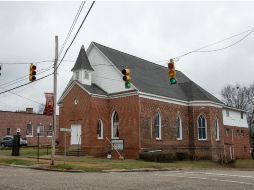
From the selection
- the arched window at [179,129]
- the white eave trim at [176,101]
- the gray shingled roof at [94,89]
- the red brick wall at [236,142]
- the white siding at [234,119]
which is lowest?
the red brick wall at [236,142]

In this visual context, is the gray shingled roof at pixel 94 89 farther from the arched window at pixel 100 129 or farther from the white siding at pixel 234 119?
the white siding at pixel 234 119

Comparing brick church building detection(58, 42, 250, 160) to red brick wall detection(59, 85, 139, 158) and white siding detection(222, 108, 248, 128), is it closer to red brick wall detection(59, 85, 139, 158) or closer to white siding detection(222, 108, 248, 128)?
red brick wall detection(59, 85, 139, 158)

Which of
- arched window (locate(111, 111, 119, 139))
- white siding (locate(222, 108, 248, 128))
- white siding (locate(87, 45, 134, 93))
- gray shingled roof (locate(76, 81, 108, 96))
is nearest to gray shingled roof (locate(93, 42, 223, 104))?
white siding (locate(87, 45, 134, 93))

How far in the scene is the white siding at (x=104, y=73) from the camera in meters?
33.9

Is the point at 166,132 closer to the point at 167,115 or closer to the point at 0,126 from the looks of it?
the point at 167,115

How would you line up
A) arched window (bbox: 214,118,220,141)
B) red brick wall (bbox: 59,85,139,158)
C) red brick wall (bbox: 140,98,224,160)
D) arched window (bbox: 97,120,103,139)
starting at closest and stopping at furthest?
red brick wall (bbox: 59,85,139,158)
red brick wall (bbox: 140,98,224,160)
arched window (bbox: 97,120,103,139)
arched window (bbox: 214,118,220,141)

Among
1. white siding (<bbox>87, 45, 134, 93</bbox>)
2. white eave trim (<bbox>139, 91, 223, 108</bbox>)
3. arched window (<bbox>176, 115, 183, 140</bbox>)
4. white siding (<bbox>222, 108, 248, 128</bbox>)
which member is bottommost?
arched window (<bbox>176, 115, 183, 140</bbox>)

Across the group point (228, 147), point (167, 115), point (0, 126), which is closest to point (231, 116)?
point (228, 147)

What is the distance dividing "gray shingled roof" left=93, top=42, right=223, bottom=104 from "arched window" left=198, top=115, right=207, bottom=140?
7.05 feet

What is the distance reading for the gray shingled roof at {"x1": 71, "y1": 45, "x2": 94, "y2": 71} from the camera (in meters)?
34.7

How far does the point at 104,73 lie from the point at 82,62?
2417mm

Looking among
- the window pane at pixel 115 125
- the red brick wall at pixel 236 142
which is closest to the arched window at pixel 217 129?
the red brick wall at pixel 236 142

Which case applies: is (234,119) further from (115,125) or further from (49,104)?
(49,104)

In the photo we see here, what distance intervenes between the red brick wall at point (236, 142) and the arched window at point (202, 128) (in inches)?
244
